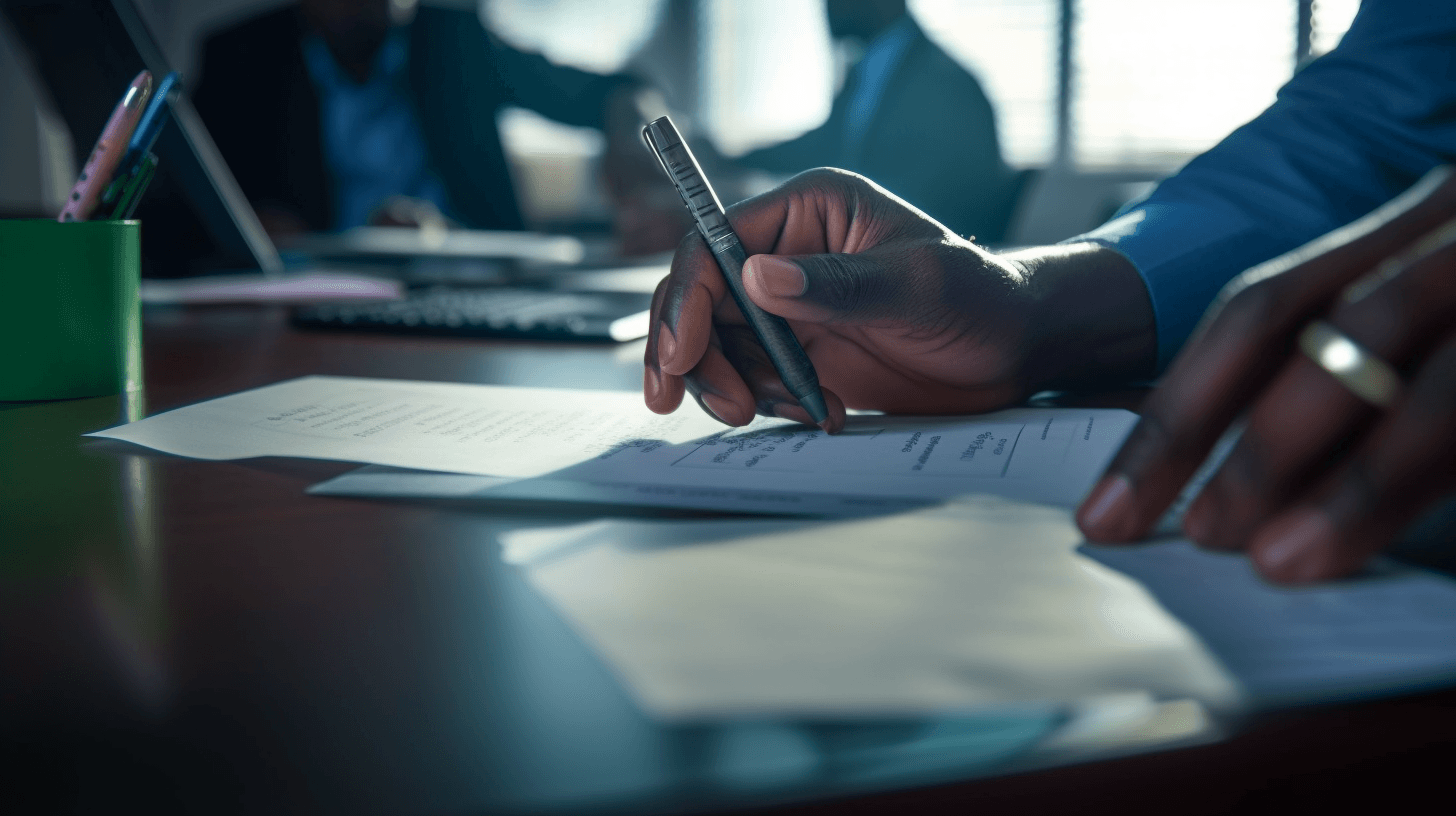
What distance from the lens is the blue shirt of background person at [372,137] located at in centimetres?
287

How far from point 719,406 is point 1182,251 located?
0.34m

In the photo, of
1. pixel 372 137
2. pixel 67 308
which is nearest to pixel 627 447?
pixel 67 308

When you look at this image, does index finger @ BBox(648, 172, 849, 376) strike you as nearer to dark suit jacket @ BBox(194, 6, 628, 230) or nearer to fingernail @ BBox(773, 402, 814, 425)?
fingernail @ BBox(773, 402, 814, 425)

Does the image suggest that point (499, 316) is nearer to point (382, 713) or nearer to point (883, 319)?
point (883, 319)

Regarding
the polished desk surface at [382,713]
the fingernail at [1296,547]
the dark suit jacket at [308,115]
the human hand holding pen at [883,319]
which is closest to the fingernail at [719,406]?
the human hand holding pen at [883,319]

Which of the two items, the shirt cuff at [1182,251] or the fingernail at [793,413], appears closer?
the fingernail at [793,413]

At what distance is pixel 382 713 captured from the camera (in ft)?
0.67

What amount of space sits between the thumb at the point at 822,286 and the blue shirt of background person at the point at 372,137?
8.41ft

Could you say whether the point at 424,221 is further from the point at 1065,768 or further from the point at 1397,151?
the point at 1065,768

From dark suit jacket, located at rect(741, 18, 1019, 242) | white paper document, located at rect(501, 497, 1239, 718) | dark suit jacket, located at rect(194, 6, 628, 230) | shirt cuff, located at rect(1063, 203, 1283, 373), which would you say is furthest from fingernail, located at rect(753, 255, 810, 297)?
dark suit jacket, located at rect(194, 6, 628, 230)

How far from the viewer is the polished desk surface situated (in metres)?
0.18

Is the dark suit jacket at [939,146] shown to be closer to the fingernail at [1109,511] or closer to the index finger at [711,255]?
the index finger at [711,255]

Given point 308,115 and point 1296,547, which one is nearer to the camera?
point 1296,547

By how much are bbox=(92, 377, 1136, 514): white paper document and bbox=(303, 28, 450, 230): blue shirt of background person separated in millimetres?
2471
